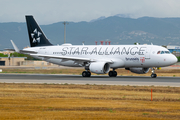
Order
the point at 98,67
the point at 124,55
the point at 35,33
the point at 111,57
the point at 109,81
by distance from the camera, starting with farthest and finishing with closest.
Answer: the point at 35,33, the point at 111,57, the point at 124,55, the point at 98,67, the point at 109,81

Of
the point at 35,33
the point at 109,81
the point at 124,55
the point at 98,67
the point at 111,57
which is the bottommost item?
the point at 109,81

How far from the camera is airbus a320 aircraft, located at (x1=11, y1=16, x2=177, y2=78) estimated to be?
43938 millimetres

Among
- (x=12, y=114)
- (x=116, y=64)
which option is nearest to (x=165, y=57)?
(x=116, y=64)

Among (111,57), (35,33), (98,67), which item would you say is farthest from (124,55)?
(35,33)

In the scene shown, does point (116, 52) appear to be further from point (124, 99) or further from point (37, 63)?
point (37, 63)

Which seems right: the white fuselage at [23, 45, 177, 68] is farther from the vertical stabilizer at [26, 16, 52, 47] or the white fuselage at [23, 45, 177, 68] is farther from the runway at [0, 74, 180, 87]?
the vertical stabilizer at [26, 16, 52, 47]

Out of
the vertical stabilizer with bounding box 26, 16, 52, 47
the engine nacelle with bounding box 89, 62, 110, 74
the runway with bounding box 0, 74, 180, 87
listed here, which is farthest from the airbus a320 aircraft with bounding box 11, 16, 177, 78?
the runway with bounding box 0, 74, 180, 87

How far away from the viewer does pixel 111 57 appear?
A: 46.7 metres

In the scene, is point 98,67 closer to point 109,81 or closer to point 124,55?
point 124,55

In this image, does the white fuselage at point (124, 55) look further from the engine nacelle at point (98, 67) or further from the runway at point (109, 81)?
the runway at point (109, 81)

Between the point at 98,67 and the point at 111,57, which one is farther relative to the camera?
the point at 111,57

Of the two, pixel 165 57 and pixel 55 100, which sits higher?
pixel 165 57

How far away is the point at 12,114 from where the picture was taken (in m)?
16.6

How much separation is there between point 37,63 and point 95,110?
12580cm
